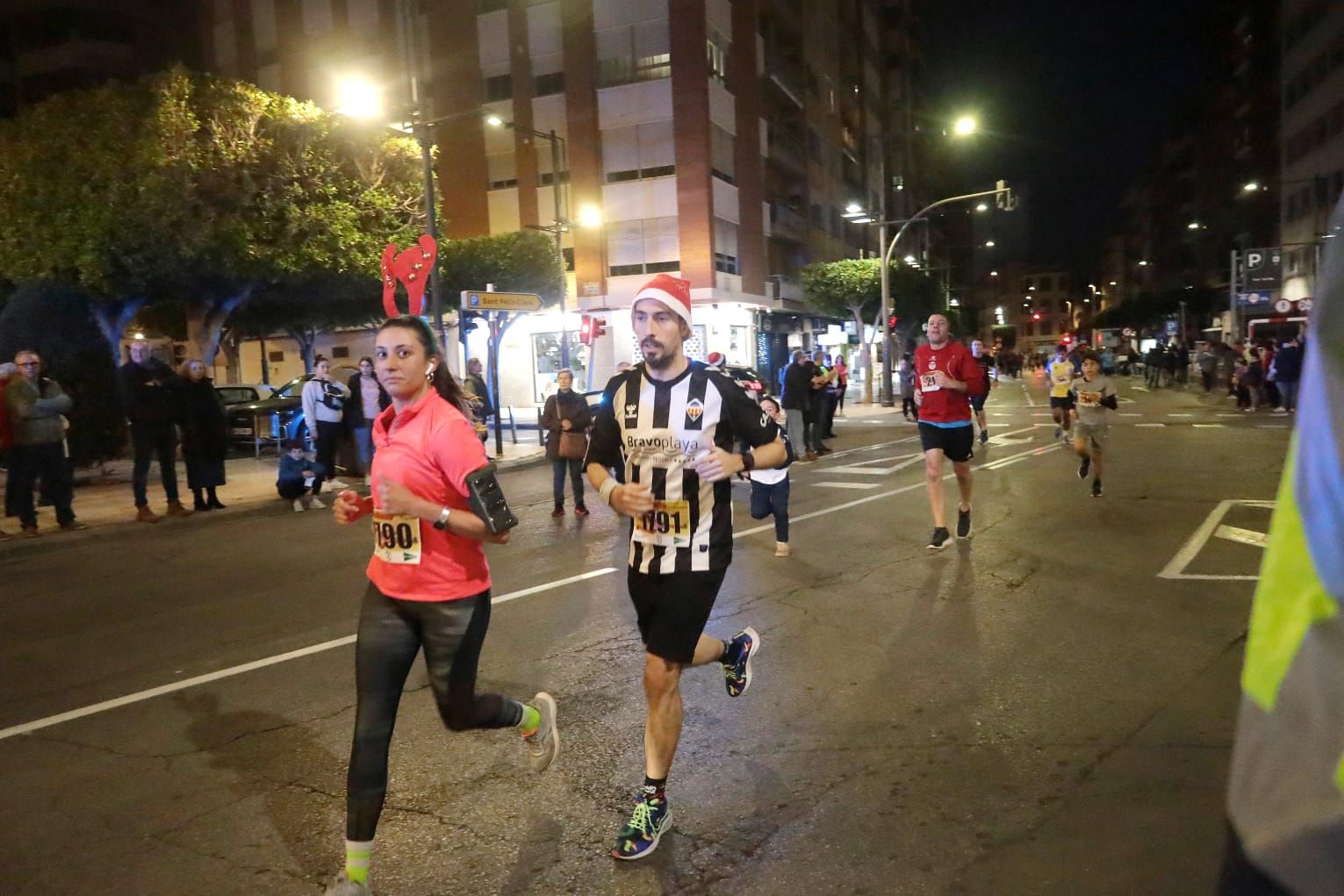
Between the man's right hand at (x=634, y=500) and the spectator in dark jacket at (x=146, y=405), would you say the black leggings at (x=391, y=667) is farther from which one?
the spectator in dark jacket at (x=146, y=405)

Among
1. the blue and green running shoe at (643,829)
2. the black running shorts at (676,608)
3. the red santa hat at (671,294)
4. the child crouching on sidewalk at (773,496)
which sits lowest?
the blue and green running shoe at (643,829)

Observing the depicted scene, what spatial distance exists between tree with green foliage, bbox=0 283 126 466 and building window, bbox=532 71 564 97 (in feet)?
59.1

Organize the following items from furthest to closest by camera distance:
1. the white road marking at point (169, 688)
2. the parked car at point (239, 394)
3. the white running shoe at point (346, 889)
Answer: the parked car at point (239, 394)
the white road marking at point (169, 688)
the white running shoe at point (346, 889)

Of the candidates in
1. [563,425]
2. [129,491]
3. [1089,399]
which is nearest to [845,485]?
[1089,399]

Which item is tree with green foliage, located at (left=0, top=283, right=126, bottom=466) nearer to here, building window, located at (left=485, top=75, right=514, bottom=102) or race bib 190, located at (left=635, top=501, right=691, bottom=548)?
race bib 190, located at (left=635, top=501, right=691, bottom=548)

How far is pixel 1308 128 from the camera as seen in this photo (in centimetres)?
5359

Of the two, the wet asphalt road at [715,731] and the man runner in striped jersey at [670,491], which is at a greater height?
the man runner in striped jersey at [670,491]

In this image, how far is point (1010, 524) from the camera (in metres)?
9.66

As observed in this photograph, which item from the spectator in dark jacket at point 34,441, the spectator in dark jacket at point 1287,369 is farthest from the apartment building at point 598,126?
the spectator in dark jacket at point 34,441

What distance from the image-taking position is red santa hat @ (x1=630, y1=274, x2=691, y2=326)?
3605 mm

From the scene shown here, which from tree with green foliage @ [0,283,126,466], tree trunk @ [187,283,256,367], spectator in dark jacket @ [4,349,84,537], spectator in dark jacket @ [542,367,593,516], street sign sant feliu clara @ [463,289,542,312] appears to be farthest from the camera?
tree trunk @ [187,283,256,367]

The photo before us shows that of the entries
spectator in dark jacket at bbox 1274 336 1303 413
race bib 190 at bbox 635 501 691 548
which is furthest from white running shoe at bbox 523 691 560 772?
spectator in dark jacket at bbox 1274 336 1303 413

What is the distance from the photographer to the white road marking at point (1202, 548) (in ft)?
23.9

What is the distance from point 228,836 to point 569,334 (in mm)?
32467
